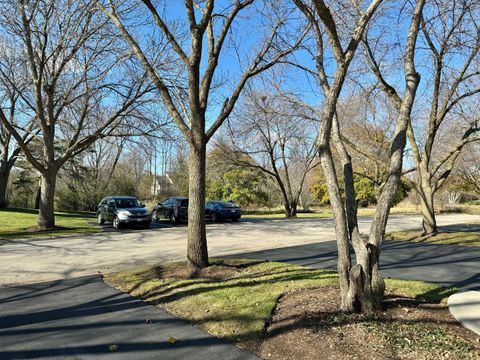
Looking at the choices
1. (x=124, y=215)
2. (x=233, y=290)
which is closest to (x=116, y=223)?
(x=124, y=215)

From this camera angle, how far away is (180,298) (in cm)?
670

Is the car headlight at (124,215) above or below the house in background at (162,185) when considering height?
below

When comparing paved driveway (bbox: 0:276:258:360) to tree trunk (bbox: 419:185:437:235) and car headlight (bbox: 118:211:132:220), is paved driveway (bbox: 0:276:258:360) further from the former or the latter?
car headlight (bbox: 118:211:132:220)

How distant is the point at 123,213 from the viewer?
68.8 feet

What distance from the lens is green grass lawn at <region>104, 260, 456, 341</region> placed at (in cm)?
544

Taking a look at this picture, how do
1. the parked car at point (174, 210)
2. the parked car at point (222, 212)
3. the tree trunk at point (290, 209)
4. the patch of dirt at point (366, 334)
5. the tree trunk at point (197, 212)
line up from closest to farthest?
1. the patch of dirt at point (366, 334)
2. the tree trunk at point (197, 212)
3. the parked car at point (174, 210)
4. the parked car at point (222, 212)
5. the tree trunk at point (290, 209)

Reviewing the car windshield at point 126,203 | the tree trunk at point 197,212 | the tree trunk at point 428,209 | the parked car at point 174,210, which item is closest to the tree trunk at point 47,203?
the car windshield at point 126,203

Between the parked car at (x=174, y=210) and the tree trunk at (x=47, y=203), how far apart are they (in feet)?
24.1

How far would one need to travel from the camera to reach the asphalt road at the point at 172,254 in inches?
364

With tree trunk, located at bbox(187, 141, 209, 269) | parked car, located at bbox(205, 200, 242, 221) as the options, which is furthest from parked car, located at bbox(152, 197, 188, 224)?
tree trunk, located at bbox(187, 141, 209, 269)

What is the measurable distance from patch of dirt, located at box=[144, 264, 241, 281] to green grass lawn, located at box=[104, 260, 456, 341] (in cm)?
3

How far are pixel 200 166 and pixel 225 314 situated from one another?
383 centimetres

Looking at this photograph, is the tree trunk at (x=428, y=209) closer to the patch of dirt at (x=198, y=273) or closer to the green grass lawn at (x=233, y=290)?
the green grass lawn at (x=233, y=290)

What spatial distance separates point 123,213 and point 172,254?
9465 mm
